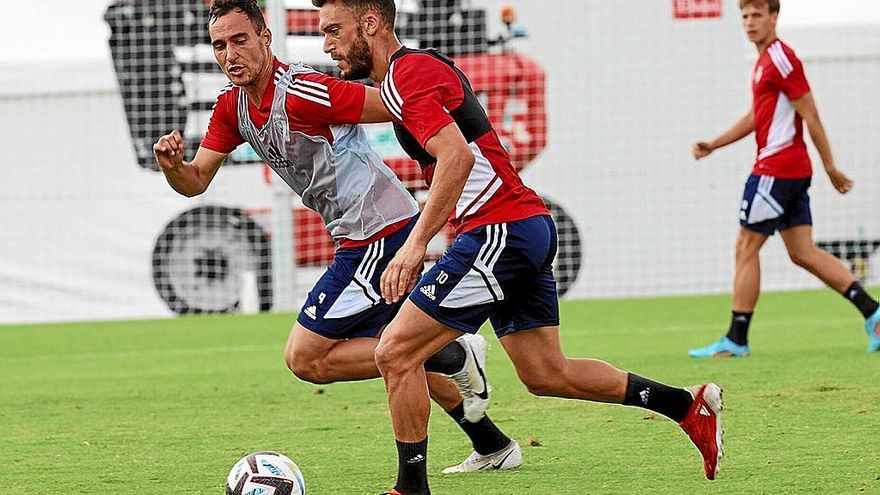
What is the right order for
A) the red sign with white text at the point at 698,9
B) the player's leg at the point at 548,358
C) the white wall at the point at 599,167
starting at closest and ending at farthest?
the player's leg at the point at 548,358 → the white wall at the point at 599,167 → the red sign with white text at the point at 698,9

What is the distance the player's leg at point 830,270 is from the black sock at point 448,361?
3829mm

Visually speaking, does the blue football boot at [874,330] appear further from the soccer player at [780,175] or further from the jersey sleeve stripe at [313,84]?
the jersey sleeve stripe at [313,84]

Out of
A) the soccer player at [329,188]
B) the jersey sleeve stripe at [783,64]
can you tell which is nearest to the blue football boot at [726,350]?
the jersey sleeve stripe at [783,64]

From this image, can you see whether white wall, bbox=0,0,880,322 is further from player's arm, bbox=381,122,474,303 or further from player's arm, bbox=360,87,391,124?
player's arm, bbox=381,122,474,303

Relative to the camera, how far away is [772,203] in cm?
851

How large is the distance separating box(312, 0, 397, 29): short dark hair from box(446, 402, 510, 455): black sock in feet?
5.19

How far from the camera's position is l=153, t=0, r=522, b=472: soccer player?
5391 mm

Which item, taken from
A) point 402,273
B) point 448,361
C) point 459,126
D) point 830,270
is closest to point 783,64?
point 830,270

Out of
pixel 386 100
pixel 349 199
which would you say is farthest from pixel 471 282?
pixel 349 199

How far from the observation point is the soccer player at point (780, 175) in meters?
8.49

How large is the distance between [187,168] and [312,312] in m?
0.78

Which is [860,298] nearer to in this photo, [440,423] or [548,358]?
[440,423]

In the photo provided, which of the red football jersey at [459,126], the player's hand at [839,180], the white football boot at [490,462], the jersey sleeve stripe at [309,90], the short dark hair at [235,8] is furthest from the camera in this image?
the player's hand at [839,180]

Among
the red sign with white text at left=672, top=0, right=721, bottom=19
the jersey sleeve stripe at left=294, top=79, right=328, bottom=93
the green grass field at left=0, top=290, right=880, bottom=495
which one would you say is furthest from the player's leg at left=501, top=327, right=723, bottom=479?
the red sign with white text at left=672, top=0, right=721, bottom=19
